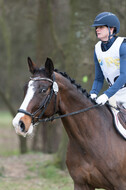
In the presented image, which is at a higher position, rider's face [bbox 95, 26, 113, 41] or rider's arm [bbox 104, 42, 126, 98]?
rider's face [bbox 95, 26, 113, 41]

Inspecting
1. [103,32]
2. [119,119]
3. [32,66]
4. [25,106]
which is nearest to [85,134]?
[119,119]

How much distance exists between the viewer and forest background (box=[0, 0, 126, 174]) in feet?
28.0

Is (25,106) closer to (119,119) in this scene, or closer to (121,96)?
(119,119)

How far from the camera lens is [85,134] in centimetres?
434

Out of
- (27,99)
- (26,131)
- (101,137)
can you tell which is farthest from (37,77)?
(101,137)

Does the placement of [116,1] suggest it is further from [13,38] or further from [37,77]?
[13,38]

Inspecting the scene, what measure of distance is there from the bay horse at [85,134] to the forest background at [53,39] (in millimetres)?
3895

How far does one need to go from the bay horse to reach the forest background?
389 centimetres

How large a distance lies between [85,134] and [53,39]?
6.89 m

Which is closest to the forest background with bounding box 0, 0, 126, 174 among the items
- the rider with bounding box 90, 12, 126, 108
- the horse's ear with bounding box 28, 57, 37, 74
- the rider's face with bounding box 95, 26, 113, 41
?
the rider with bounding box 90, 12, 126, 108

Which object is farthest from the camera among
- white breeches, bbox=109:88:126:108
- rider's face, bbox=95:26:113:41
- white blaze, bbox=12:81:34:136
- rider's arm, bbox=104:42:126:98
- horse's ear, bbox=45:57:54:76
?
white breeches, bbox=109:88:126:108

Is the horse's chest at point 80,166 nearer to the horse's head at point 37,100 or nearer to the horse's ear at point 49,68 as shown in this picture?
the horse's head at point 37,100

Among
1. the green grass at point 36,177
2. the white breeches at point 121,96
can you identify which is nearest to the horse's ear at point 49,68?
the white breeches at point 121,96

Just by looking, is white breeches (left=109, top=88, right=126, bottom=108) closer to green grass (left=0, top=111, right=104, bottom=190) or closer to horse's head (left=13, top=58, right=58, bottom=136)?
horse's head (left=13, top=58, right=58, bottom=136)
